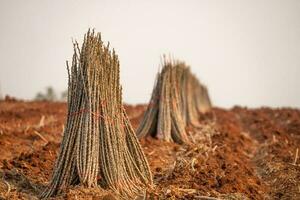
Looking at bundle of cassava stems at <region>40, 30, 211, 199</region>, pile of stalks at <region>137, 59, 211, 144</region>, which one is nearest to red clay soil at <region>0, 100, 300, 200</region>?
bundle of cassava stems at <region>40, 30, 211, 199</region>

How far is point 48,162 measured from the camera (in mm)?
8461

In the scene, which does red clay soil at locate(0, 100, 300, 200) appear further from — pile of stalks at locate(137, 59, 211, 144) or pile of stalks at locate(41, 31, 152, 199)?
pile of stalks at locate(137, 59, 211, 144)

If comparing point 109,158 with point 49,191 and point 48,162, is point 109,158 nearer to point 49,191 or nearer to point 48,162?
point 49,191

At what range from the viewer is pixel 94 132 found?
6820mm

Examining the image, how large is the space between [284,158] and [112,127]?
4673mm

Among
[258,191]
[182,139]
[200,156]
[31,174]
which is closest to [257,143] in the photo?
[182,139]

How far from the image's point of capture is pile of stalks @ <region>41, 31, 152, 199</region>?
6707mm

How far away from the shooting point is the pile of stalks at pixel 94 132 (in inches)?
264

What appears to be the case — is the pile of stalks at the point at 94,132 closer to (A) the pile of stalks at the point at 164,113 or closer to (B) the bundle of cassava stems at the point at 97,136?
(B) the bundle of cassava stems at the point at 97,136

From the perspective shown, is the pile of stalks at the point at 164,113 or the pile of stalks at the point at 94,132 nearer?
the pile of stalks at the point at 94,132

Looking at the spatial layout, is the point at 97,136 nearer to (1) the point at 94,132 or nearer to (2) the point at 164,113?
(1) the point at 94,132

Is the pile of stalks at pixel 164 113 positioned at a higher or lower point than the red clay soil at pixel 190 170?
higher

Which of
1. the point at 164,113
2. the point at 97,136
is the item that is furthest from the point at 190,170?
the point at 164,113

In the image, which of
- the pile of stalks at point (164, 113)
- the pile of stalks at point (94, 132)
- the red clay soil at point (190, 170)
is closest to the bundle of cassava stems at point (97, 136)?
the pile of stalks at point (94, 132)
